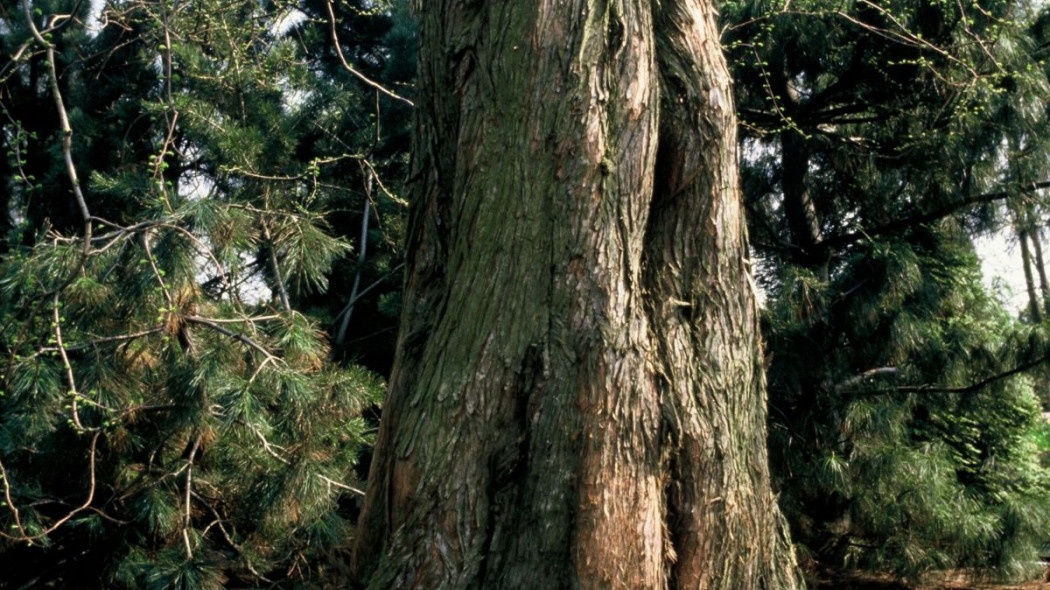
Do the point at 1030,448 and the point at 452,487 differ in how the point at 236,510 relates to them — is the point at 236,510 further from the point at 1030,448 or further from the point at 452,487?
the point at 1030,448

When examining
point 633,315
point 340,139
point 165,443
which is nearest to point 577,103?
point 633,315

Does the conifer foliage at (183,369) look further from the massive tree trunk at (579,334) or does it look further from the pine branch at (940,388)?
the pine branch at (940,388)

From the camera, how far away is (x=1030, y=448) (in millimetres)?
8125

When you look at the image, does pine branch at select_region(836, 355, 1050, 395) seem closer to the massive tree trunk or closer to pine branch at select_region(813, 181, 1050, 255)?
pine branch at select_region(813, 181, 1050, 255)

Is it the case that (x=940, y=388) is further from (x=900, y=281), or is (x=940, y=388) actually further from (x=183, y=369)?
(x=183, y=369)

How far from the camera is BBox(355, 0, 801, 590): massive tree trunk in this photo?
2916 mm

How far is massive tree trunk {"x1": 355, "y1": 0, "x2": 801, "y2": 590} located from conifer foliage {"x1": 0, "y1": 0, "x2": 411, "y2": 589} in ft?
2.40

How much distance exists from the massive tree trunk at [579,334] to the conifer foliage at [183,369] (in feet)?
2.40

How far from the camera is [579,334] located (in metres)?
→ 2.95

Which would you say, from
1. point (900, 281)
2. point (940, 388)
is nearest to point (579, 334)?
point (900, 281)

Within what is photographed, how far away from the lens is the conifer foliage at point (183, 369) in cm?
433

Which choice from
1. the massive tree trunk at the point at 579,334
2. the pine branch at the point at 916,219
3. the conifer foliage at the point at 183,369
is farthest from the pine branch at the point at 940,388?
the massive tree trunk at the point at 579,334

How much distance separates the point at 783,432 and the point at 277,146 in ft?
12.9

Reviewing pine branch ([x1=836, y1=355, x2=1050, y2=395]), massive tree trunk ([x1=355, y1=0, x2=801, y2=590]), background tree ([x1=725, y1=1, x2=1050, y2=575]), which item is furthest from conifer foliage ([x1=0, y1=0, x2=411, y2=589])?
pine branch ([x1=836, y1=355, x2=1050, y2=395])
